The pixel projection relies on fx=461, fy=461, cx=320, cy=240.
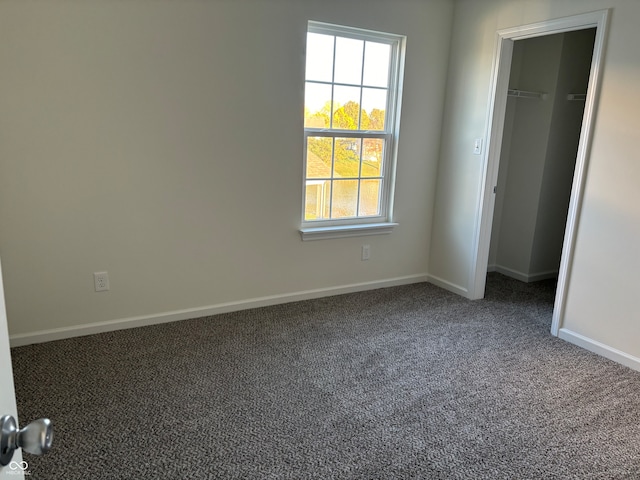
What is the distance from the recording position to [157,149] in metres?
2.92

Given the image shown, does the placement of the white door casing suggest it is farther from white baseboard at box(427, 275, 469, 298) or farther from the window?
white baseboard at box(427, 275, 469, 298)

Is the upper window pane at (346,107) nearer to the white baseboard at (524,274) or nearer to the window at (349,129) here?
the window at (349,129)

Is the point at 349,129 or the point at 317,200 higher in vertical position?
the point at 349,129

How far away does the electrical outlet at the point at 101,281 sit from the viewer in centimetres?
292

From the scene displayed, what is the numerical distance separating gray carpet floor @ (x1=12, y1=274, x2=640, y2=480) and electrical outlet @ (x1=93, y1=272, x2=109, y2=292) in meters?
0.31

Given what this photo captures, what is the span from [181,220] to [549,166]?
322 cm

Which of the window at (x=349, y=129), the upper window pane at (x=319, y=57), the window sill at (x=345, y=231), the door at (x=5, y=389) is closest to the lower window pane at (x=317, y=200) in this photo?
the window at (x=349, y=129)

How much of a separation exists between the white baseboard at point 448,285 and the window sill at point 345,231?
64 centimetres

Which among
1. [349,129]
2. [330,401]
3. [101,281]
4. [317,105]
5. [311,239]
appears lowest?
[330,401]

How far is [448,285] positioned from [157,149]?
2.59 m

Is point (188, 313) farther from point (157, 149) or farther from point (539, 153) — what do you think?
point (539, 153)

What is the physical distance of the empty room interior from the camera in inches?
82.5

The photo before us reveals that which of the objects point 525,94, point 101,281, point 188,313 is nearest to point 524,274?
point 525,94

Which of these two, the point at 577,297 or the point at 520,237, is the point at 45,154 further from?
the point at 520,237
